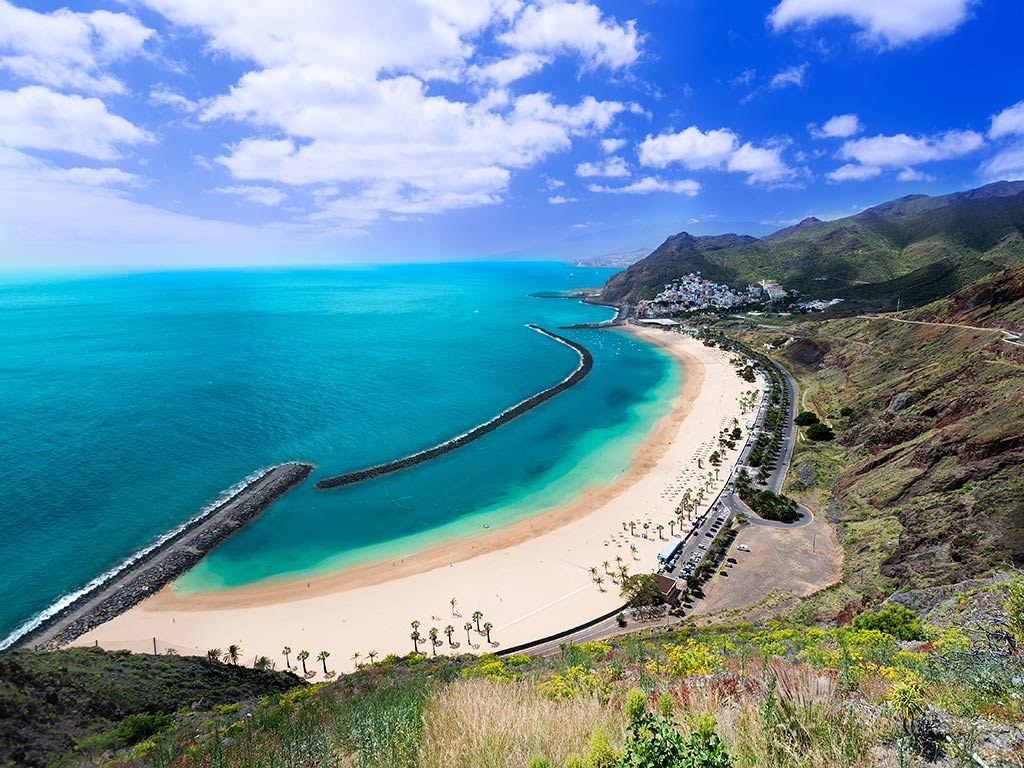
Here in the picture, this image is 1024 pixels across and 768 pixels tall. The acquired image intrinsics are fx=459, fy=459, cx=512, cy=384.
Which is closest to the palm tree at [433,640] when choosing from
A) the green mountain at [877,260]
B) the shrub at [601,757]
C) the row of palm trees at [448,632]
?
the row of palm trees at [448,632]

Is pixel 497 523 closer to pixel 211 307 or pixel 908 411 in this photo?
pixel 908 411

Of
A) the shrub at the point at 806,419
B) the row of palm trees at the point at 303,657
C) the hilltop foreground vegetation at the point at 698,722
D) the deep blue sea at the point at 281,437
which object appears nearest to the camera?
the hilltop foreground vegetation at the point at 698,722

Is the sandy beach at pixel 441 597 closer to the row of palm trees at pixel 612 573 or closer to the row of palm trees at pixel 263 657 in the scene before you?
the row of palm trees at pixel 612 573

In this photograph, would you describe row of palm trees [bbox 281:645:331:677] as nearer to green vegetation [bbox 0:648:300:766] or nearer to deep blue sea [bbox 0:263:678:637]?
green vegetation [bbox 0:648:300:766]

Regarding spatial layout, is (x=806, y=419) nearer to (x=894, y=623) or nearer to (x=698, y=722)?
(x=894, y=623)

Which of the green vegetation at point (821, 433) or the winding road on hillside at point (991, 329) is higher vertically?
the winding road on hillside at point (991, 329)

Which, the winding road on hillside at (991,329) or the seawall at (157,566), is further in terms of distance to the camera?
the winding road on hillside at (991,329)

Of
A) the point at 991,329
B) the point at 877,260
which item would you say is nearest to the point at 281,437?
the point at 991,329
